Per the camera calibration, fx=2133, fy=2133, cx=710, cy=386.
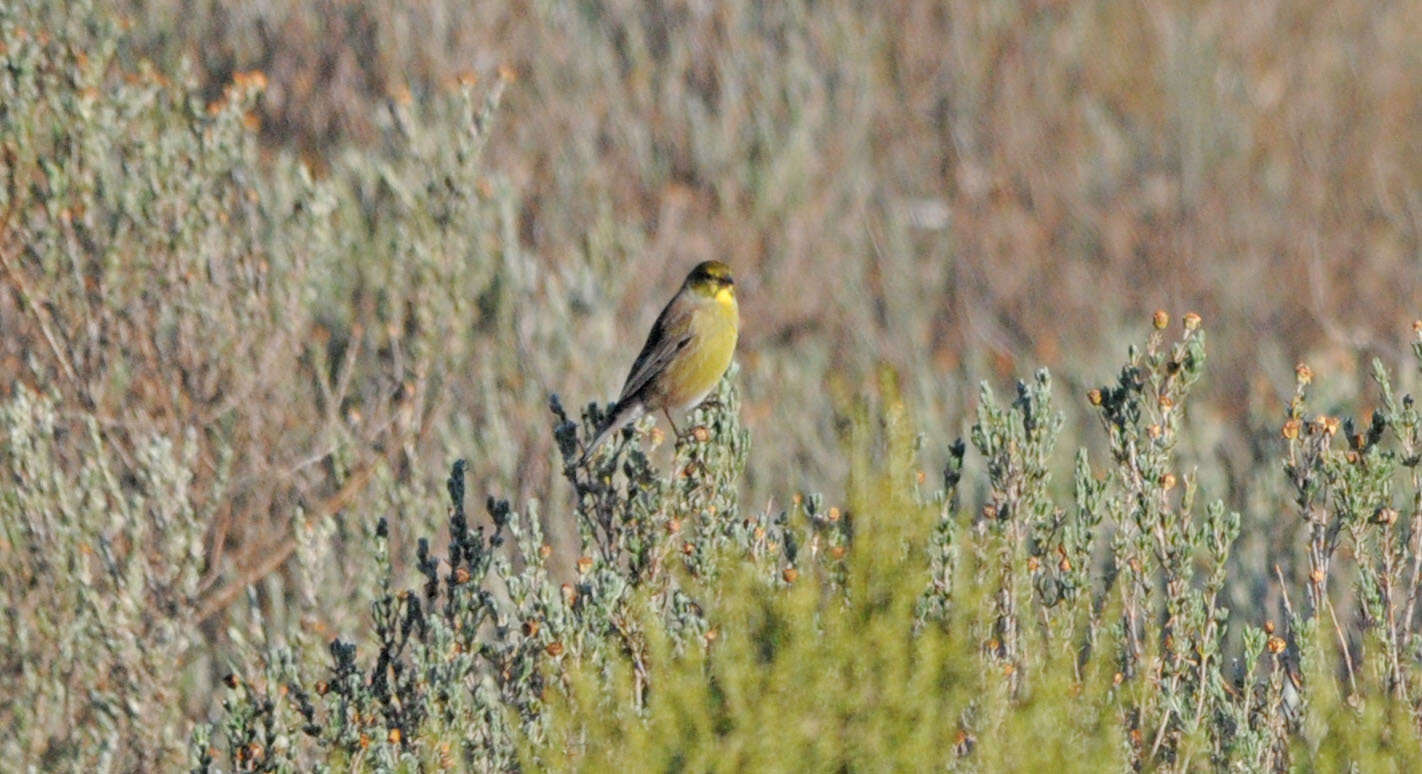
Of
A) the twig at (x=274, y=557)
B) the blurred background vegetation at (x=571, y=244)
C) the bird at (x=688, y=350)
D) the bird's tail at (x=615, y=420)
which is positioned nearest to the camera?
the bird's tail at (x=615, y=420)

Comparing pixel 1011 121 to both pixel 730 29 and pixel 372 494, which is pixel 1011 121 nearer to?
pixel 730 29

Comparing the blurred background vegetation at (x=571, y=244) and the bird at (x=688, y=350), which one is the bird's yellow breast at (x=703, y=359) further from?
the blurred background vegetation at (x=571, y=244)

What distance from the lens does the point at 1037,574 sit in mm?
4871

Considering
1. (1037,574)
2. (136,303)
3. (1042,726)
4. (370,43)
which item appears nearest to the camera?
(1042,726)

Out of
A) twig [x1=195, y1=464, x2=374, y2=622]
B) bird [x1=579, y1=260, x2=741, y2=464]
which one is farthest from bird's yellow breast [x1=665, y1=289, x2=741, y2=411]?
twig [x1=195, y1=464, x2=374, y2=622]

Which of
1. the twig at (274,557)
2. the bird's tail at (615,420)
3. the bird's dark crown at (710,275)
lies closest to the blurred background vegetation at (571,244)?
the twig at (274,557)

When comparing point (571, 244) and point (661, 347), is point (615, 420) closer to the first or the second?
point (661, 347)

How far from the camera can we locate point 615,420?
18.8 feet

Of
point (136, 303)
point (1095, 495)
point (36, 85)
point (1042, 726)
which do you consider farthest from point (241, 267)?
point (1042, 726)

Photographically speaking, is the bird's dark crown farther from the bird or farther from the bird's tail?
the bird's tail

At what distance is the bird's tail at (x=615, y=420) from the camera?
5291 mm

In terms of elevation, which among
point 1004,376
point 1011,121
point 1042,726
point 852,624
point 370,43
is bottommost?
point 1042,726

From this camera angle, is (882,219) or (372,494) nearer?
(372,494)

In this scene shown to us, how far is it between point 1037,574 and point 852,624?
0.98m
